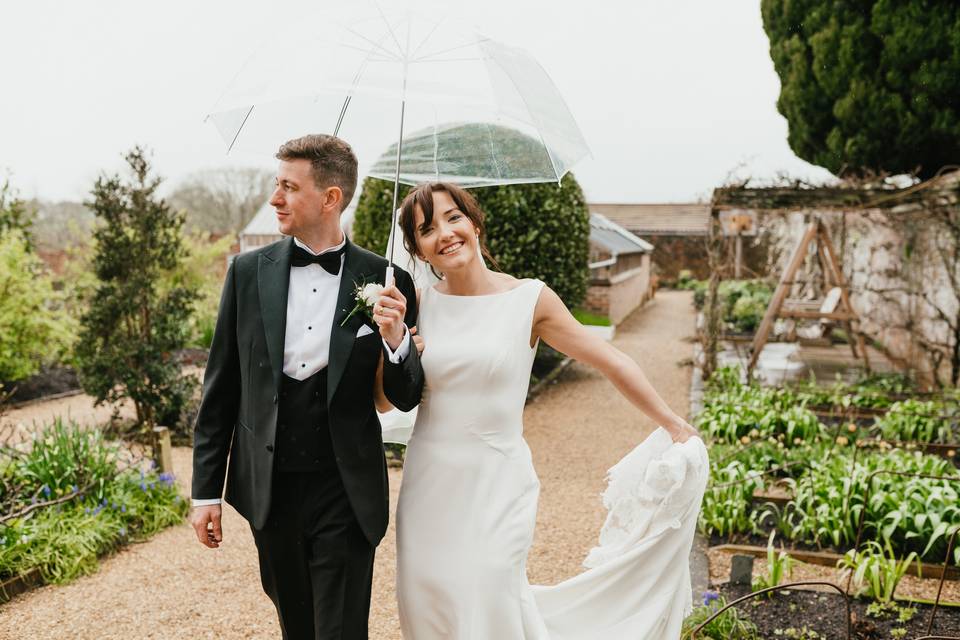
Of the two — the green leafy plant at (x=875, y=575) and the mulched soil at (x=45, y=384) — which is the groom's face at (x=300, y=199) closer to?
the green leafy plant at (x=875, y=575)

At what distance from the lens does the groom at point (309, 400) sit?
2.20 metres

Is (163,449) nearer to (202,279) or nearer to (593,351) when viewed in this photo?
(593,351)

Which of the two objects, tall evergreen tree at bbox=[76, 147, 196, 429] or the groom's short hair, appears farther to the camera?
tall evergreen tree at bbox=[76, 147, 196, 429]

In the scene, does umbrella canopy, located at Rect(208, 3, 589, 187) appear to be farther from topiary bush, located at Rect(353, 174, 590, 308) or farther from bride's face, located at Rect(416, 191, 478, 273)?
topiary bush, located at Rect(353, 174, 590, 308)

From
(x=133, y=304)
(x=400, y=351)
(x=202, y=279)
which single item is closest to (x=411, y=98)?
(x=400, y=351)

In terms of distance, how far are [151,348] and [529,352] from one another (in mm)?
5669

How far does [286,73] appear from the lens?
7.52 ft

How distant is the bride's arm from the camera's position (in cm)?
250

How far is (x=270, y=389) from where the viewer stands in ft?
7.27

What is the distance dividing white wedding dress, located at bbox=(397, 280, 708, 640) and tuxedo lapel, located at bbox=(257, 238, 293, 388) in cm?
49

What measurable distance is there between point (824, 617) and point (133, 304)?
635 cm

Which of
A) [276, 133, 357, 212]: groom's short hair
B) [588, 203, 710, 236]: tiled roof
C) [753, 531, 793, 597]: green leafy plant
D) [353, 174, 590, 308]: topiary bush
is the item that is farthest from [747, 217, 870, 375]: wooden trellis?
[588, 203, 710, 236]: tiled roof

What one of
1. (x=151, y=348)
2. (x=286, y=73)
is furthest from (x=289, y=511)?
(x=151, y=348)

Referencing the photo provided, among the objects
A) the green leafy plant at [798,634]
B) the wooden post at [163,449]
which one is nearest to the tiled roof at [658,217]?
the wooden post at [163,449]
